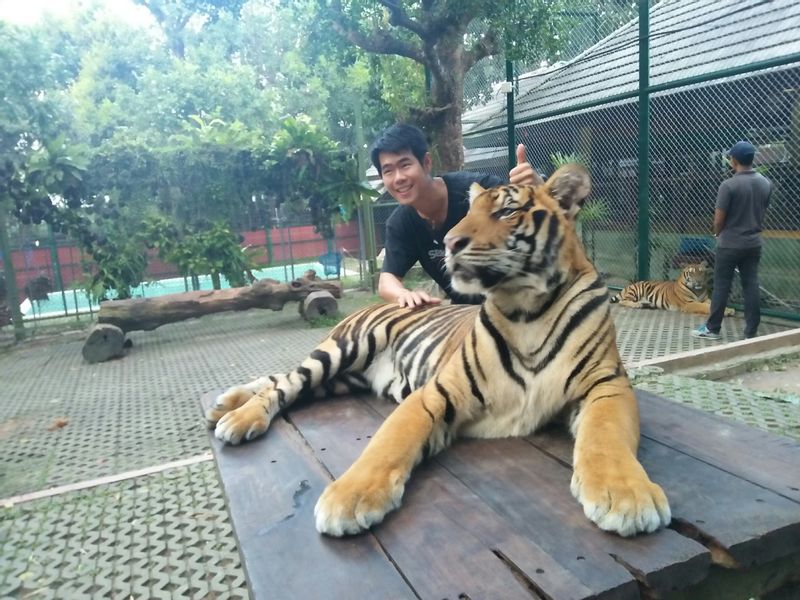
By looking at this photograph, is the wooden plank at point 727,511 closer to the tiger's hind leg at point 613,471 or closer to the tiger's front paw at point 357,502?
the tiger's hind leg at point 613,471

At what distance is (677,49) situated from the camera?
8.79 m

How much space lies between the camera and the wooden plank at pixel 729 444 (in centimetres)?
166

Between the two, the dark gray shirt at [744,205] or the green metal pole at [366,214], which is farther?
the green metal pole at [366,214]

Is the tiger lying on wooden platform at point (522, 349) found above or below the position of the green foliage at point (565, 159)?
below

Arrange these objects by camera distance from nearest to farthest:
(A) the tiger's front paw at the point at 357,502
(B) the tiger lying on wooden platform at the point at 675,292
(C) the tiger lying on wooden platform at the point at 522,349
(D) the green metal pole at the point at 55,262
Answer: (A) the tiger's front paw at the point at 357,502 < (C) the tiger lying on wooden platform at the point at 522,349 < (B) the tiger lying on wooden platform at the point at 675,292 < (D) the green metal pole at the point at 55,262

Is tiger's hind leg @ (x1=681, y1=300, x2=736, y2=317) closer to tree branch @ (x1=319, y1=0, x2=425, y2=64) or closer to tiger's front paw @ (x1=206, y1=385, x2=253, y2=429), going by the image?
tree branch @ (x1=319, y1=0, x2=425, y2=64)

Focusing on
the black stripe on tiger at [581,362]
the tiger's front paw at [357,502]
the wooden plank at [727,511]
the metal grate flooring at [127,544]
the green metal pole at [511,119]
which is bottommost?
the metal grate flooring at [127,544]

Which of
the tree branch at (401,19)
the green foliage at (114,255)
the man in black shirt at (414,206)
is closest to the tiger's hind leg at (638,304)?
the tree branch at (401,19)

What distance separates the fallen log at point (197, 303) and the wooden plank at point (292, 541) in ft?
21.3

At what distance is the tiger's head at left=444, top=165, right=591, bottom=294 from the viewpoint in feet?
6.45

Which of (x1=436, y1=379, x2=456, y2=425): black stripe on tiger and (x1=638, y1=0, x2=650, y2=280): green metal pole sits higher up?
(x1=638, y1=0, x2=650, y2=280): green metal pole

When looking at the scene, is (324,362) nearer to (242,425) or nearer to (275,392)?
(275,392)

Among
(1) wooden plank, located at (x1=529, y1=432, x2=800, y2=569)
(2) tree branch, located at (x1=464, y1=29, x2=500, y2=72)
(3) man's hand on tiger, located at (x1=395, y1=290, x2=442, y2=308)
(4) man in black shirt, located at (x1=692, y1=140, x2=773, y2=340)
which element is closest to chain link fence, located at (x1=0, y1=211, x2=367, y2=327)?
(2) tree branch, located at (x1=464, y1=29, x2=500, y2=72)

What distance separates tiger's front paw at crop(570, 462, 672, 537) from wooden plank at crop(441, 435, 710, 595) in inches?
0.9
